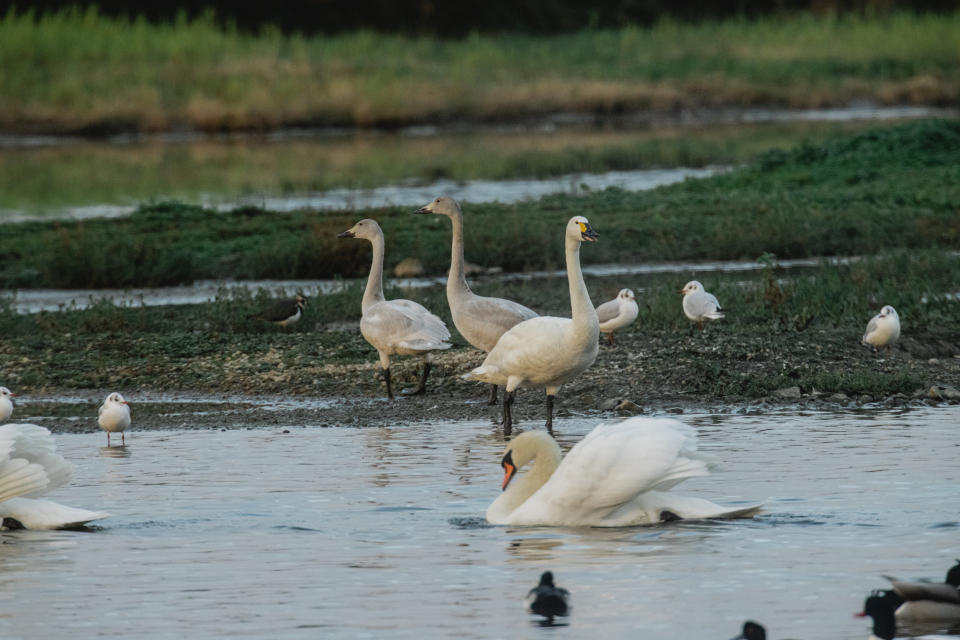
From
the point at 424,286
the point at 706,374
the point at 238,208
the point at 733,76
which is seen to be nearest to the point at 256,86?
the point at 733,76

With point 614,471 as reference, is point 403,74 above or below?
above

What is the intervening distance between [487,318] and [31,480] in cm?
483

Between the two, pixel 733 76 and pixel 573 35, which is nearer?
pixel 733 76

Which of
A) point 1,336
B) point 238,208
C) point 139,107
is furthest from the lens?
point 139,107

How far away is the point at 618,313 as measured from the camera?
14.7 m

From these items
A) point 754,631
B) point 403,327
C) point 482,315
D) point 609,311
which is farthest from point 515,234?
point 754,631

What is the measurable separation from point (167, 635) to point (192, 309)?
11309 millimetres

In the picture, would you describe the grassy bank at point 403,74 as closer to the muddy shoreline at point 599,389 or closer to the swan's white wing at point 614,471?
the muddy shoreline at point 599,389

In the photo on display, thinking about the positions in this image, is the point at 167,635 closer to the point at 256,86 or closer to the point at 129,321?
the point at 129,321

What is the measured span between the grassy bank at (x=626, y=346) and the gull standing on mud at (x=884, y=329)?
18 cm

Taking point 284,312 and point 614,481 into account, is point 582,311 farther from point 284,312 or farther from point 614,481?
point 284,312

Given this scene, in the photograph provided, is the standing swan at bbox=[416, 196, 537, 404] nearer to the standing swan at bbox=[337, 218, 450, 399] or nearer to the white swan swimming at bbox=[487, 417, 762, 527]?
the standing swan at bbox=[337, 218, 450, 399]

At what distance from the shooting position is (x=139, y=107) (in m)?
44.5

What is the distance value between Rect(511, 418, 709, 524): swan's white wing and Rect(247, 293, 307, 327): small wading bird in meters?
7.65
